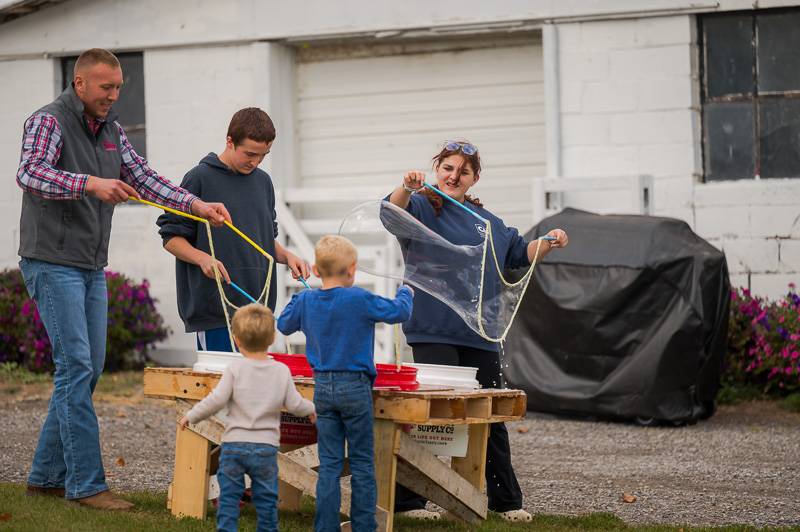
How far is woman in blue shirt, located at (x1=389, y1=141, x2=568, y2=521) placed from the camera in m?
5.50

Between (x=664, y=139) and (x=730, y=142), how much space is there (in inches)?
20.8

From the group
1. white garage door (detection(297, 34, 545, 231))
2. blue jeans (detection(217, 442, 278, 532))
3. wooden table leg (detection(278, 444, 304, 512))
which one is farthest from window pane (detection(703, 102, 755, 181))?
blue jeans (detection(217, 442, 278, 532))

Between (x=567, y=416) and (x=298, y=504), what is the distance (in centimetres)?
385

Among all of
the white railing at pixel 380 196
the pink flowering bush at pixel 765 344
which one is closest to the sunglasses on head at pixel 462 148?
the pink flowering bush at pixel 765 344

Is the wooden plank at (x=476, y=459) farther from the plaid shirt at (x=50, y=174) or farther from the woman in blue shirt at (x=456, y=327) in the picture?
the plaid shirt at (x=50, y=174)

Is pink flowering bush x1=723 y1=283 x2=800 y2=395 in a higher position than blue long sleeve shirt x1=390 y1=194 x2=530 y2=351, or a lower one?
lower

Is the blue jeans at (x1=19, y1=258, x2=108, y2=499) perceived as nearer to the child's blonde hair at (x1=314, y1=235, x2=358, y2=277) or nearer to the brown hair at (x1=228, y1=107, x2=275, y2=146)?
the brown hair at (x1=228, y1=107, x2=275, y2=146)

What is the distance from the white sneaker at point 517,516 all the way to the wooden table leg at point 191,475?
4.23ft

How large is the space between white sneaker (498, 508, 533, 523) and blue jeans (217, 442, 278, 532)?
1.32 meters

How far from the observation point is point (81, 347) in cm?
544

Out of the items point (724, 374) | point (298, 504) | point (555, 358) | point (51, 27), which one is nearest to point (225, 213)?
point (298, 504)

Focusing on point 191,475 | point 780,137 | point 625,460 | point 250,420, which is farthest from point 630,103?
point 250,420

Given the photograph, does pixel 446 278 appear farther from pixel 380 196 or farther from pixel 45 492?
pixel 380 196

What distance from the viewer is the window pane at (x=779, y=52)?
1022 cm
